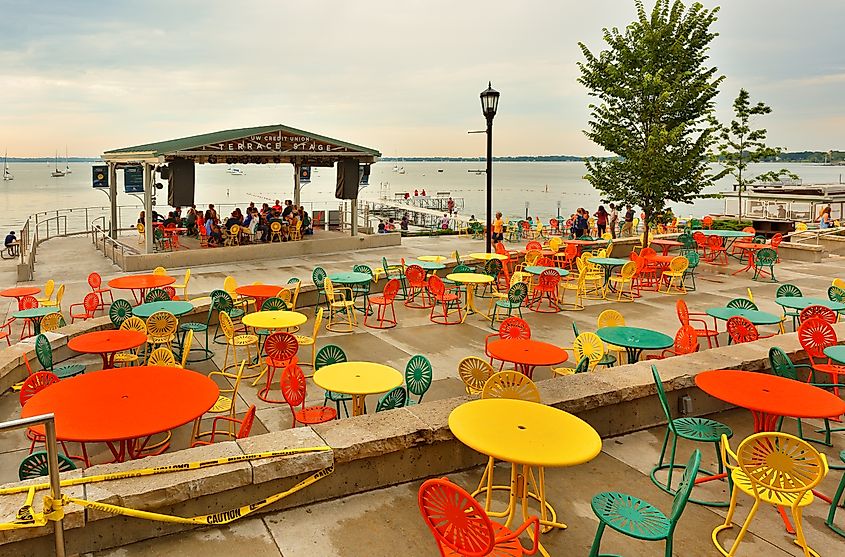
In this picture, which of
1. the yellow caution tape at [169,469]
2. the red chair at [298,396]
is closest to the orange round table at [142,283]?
the red chair at [298,396]

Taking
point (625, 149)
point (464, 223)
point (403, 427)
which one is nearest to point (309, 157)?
point (625, 149)

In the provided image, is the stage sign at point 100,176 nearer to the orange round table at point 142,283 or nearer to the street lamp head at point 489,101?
the orange round table at point 142,283

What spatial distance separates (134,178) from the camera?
20141 millimetres

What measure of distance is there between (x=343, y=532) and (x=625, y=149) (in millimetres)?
15743

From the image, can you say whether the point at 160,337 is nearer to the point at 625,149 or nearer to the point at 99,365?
the point at 99,365

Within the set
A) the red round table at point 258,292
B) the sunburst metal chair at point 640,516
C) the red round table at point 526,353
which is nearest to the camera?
the sunburst metal chair at point 640,516

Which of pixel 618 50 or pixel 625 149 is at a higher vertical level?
pixel 618 50

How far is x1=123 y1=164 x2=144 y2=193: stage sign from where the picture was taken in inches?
784

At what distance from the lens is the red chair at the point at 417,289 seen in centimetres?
1200

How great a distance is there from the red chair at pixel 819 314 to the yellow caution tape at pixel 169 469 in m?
6.95

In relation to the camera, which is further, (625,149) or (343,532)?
(625,149)

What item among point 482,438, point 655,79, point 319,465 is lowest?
point 319,465

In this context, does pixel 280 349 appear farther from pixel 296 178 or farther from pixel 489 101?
pixel 296 178

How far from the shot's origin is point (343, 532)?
→ 4.28 metres
